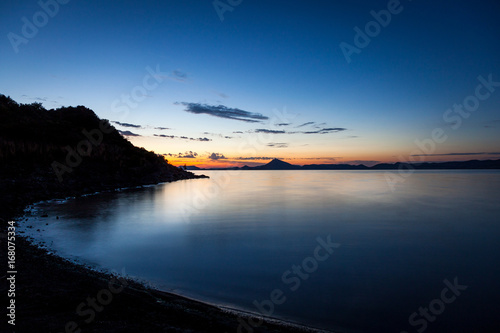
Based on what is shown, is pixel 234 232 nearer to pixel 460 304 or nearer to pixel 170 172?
pixel 460 304

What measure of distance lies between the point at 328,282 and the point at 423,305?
92.9 inches

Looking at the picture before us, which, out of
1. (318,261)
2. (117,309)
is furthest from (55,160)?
(318,261)

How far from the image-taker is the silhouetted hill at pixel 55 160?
24.1 m

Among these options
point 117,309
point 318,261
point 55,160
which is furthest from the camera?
point 55,160

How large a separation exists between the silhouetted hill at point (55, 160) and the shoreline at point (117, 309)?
12826 mm

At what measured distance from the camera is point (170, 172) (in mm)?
72312

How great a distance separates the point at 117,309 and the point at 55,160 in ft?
120

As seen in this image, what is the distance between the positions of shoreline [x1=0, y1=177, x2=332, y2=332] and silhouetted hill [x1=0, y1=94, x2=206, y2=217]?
42.1 feet

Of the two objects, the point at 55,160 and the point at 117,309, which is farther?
the point at 55,160

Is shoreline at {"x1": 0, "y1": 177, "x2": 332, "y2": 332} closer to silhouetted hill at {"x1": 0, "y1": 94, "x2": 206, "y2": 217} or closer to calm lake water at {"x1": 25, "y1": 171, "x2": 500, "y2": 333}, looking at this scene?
calm lake water at {"x1": 25, "y1": 171, "x2": 500, "y2": 333}

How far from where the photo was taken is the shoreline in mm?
4293

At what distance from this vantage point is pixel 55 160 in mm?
33188

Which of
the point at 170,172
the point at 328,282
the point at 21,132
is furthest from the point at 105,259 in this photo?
the point at 170,172

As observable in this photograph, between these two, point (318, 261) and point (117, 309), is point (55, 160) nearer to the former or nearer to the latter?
point (117, 309)
